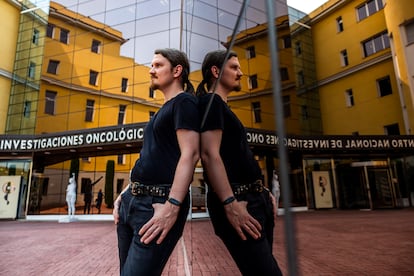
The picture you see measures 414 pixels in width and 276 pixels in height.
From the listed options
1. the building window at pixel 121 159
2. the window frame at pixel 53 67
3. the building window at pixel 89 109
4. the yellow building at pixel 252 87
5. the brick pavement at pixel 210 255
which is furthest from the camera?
the window frame at pixel 53 67

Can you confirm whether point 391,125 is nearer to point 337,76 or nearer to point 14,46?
point 337,76

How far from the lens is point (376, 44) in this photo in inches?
517

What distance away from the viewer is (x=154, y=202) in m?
0.88

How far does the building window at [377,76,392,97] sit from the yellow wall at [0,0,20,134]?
17.2 metres

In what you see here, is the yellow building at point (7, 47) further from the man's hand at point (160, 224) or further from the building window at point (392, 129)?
the building window at point (392, 129)

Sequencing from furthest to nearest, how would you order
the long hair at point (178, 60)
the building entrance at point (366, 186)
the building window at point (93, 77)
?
the building window at point (93, 77) → the building entrance at point (366, 186) → the long hair at point (178, 60)

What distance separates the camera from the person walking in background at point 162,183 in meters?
0.84

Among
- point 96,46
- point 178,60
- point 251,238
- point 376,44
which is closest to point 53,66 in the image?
point 96,46

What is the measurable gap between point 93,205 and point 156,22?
23.7ft

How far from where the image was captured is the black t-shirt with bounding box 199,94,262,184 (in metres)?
0.88

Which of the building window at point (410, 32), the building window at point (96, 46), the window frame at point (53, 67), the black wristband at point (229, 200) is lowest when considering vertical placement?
the black wristband at point (229, 200)

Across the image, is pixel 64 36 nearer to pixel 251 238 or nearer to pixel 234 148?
pixel 234 148

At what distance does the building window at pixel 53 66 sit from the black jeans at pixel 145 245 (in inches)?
542

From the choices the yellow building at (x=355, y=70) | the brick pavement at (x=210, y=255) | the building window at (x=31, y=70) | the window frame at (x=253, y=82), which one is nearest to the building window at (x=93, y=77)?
the building window at (x=31, y=70)
